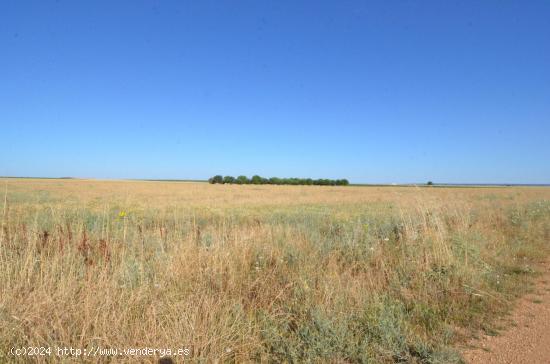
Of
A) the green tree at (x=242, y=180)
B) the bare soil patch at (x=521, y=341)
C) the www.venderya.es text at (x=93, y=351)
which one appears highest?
the green tree at (x=242, y=180)

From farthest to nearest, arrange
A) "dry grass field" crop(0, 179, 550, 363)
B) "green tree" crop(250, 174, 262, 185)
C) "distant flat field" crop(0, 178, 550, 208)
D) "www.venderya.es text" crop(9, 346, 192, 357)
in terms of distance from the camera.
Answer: "green tree" crop(250, 174, 262, 185)
"distant flat field" crop(0, 178, 550, 208)
"dry grass field" crop(0, 179, 550, 363)
"www.venderya.es text" crop(9, 346, 192, 357)

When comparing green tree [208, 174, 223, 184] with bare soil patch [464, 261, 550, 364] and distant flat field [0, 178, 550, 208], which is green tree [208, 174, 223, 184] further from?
bare soil patch [464, 261, 550, 364]

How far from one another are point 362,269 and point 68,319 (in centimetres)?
381

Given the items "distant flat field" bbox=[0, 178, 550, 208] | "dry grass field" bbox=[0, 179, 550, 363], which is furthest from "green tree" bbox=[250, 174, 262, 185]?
"dry grass field" bbox=[0, 179, 550, 363]

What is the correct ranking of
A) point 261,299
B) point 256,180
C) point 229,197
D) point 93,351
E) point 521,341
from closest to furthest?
point 93,351, point 521,341, point 261,299, point 229,197, point 256,180

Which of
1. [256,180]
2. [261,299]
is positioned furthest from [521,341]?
[256,180]

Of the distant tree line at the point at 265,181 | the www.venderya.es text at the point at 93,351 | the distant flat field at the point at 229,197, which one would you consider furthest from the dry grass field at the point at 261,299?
the distant tree line at the point at 265,181

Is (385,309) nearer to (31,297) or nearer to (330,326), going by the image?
(330,326)

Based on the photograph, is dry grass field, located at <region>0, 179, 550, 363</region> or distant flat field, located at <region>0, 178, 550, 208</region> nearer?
dry grass field, located at <region>0, 179, 550, 363</region>

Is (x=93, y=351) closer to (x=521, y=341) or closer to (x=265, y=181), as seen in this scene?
(x=521, y=341)

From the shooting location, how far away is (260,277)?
12.5 ft

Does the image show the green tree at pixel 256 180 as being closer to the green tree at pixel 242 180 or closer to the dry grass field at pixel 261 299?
the green tree at pixel 242 180

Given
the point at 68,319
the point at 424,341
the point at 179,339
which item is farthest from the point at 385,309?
the point at 68,319

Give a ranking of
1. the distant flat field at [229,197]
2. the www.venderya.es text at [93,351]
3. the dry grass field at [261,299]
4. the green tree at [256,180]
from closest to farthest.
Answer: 1. the www.venderya.es text at [93,351]
2. the dry grass field at [261,299]
3. the distant flat field at [229,197]
4. the green tree at [256,180]
